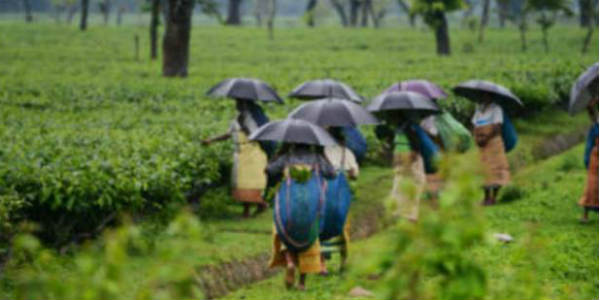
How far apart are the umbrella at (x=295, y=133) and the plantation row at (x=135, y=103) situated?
150cm

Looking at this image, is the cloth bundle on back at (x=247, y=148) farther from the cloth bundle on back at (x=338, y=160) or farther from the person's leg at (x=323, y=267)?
the person's leg at (x=323, y=267)

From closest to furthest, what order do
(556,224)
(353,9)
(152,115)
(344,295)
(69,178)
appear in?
(344,295), (69,178), (556,224), (152,115), (353,9)

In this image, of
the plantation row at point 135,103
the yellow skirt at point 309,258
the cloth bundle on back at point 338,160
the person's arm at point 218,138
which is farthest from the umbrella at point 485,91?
the yellow skirt at point 309,258

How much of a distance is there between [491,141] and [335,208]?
14.3 ft

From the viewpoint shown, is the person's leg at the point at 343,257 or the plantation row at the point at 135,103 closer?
the plantation row at the point at 135,103

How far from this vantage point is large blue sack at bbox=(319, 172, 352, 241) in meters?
8.07

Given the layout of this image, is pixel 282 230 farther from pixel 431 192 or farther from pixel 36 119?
pixel 36 119

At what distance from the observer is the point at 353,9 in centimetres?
5653

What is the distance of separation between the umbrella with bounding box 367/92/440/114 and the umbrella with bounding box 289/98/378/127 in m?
0.47

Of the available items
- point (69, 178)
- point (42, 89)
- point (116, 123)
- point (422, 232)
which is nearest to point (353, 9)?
point (42, 89)

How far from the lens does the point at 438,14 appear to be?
31.8m

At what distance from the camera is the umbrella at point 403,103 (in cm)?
978

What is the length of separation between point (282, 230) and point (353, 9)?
4950 centimetres

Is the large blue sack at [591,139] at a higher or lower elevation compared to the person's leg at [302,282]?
higher
